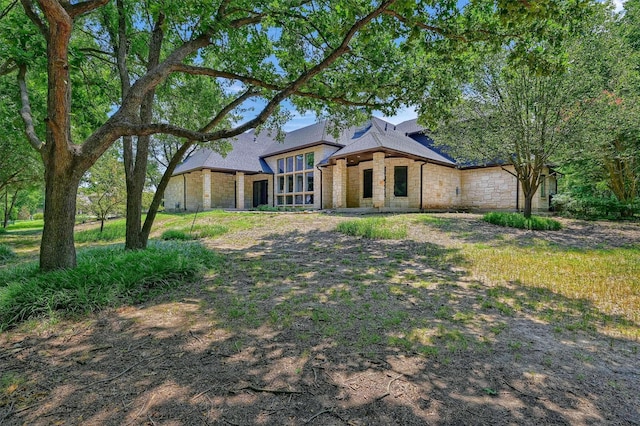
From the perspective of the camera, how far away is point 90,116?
8.17 m

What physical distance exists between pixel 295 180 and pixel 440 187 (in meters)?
10.0

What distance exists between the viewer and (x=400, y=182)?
18.1 meters

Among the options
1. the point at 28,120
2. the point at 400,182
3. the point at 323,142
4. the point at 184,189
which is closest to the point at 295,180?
the point at 323,142

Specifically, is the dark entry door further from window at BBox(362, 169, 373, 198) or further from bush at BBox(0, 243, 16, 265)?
bush at BBox(0, 243, 16, 265)

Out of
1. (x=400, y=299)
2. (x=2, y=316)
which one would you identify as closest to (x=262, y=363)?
(x=400, y=299)

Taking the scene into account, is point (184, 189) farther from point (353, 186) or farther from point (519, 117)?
point (519, 117)

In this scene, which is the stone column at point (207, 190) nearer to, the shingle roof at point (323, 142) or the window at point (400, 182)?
the shingle roof at point (323, 142)

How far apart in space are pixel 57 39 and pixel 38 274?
11.4 feet

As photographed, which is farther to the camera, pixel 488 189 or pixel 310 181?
pixel 310 181

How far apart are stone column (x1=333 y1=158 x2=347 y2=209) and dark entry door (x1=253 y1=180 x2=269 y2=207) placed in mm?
8323

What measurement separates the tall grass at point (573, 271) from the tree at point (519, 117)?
4.45 m

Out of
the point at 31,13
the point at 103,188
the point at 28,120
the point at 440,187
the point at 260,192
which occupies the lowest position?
the point at 103,188

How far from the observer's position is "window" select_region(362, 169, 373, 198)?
60.3 feet

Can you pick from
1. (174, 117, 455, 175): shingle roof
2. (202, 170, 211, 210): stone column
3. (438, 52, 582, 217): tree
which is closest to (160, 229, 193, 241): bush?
(174, 117, 455, 175): shingle roof
